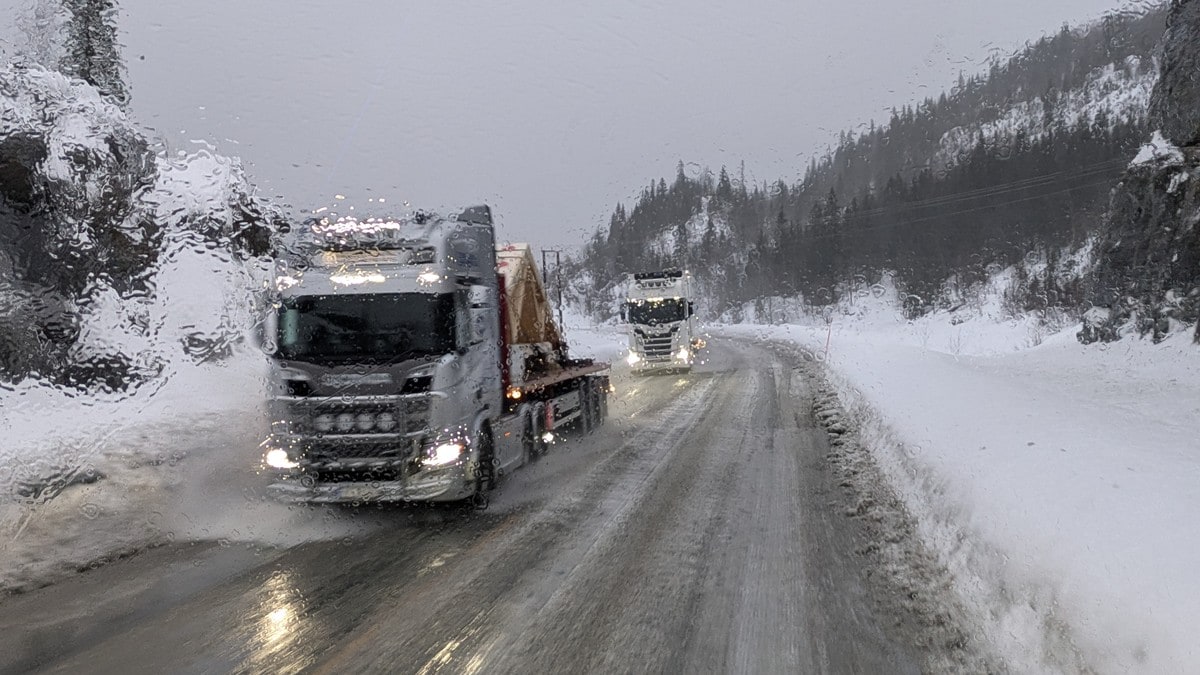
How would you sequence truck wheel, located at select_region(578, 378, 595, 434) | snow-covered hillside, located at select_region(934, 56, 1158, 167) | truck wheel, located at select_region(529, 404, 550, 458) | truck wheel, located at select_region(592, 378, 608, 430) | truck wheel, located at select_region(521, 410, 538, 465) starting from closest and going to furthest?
truck wheel, located at select_region(521, 410, 538, 465) < truck wheel, located at select_region(529, 404, 550, 458) < truck wheel, located at select_region(578, 378, 595, 434) < truck wheel, located at select_region(592, 378, 608, 430) < snow-covered hillside, located at select_region(934, 56, 1158, 167)

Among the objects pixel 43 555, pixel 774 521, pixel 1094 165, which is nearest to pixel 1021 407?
pixel 774 521

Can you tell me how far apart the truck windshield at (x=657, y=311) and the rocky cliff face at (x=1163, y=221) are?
12.0 meters

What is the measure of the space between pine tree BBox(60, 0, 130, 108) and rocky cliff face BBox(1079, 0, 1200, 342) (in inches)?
767

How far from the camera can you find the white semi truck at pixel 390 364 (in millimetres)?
7004

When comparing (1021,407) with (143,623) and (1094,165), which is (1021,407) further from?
(1094,165)

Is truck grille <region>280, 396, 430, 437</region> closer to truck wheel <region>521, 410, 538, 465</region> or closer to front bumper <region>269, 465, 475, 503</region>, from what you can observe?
front bumper <region>269, 465, 475, 503</region>

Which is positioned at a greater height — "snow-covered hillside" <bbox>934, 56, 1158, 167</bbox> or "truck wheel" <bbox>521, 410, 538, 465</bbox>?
"snow-covered hillside" <bbox>934, 56, 1158, 167</bbox>

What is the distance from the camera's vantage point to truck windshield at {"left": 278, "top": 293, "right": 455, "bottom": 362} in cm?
730

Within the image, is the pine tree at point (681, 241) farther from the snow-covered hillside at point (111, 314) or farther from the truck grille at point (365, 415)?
A: the truck grille at point (365, 415)

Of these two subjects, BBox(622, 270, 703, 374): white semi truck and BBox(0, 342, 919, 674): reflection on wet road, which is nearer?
BBox(0, 342, 919, 674): reflection on wet road

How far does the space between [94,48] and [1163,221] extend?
21.4m

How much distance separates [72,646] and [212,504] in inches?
135

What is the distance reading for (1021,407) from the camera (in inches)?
374

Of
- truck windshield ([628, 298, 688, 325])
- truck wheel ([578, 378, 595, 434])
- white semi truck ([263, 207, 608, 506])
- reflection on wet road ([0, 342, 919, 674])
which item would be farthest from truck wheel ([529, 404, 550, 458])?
truck windshield ([628, 298, 688, 325])
